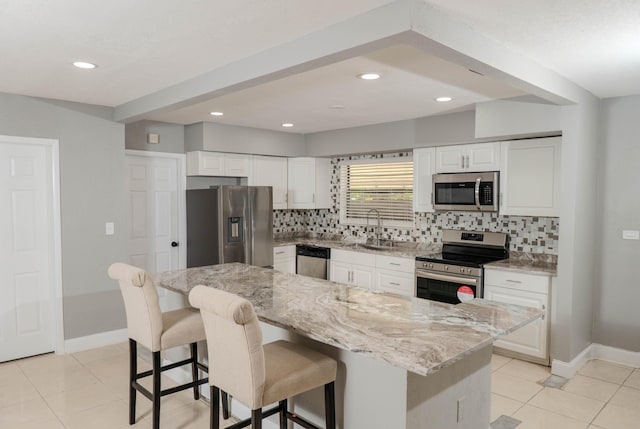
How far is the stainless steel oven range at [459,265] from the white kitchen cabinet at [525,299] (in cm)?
15

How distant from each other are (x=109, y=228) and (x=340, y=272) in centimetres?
271

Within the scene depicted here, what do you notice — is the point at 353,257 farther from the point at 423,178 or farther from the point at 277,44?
the point at 277,44

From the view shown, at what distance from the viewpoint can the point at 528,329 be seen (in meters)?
4.01

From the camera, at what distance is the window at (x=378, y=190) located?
5.66 metres

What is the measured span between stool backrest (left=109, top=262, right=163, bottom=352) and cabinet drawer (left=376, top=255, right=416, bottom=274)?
115 inches

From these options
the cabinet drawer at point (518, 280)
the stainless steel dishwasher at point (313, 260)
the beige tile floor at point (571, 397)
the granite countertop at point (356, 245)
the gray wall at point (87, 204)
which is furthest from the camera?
the stainless steel dishwasher at point (313, 260)

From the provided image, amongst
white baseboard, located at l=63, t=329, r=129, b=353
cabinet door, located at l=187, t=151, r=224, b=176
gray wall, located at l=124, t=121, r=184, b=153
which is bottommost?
white baseboard, located at l=63, t=329, r=129, b=353

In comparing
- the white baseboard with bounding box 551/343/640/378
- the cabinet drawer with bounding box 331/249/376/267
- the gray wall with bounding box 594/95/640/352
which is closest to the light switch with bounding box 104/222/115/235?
the cabinet drawer with bounding box 331/249/376/267

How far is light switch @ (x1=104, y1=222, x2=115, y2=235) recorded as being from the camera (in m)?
4.45

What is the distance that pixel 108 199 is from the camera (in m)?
4.46

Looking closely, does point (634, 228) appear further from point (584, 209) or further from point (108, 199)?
point (108, 199)

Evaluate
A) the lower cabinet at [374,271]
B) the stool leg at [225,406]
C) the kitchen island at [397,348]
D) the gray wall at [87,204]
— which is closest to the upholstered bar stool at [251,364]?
the kitchen island at [397,348]

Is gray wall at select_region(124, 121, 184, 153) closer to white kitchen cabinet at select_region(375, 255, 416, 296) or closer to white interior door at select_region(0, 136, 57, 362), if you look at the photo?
white interior door at select_region(0, 136, 57, 362)

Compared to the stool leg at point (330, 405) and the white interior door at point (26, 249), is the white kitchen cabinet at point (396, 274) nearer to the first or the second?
the stool leg at point (330, 405)
